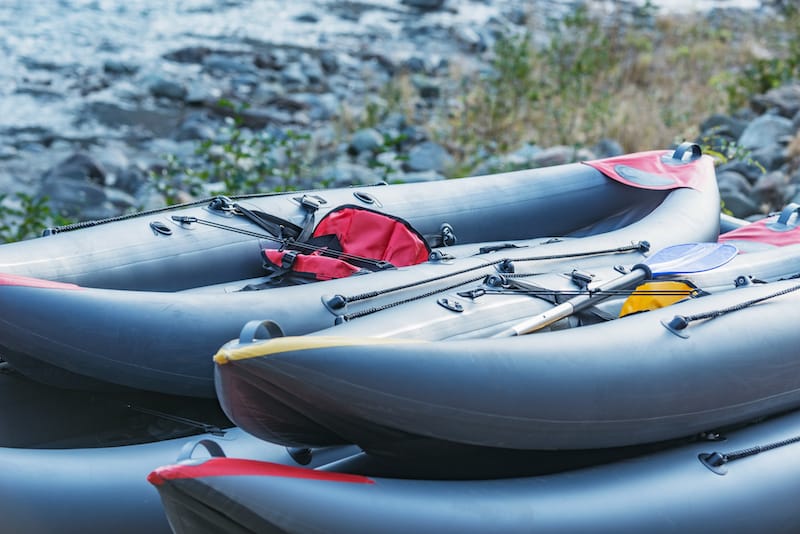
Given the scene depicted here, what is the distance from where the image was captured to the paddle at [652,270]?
2.21 m

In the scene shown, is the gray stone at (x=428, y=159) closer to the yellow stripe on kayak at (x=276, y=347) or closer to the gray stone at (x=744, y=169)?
the gray stone at (x=744, y=169)

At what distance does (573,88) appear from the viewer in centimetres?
659

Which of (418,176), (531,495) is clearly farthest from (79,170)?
(531,495)

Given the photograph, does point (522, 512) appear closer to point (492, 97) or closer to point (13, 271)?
point (13, 271)

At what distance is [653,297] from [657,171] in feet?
3.88

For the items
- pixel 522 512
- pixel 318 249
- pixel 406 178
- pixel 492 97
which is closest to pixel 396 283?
pixel 318 249

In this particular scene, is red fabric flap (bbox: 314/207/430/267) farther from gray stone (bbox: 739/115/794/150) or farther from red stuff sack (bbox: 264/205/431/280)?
gray stone (bbox: 739/115/794/150)

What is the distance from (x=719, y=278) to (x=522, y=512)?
3.50ft

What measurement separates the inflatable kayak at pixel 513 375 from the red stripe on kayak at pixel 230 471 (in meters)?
0.12

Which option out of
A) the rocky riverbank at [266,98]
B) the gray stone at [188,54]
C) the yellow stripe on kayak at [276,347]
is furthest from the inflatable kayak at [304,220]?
the gray stone at [188,54]

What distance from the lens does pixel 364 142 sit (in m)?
6.03

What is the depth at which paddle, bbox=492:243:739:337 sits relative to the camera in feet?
7.25

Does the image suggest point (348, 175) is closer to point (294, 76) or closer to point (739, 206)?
point (739, 206)

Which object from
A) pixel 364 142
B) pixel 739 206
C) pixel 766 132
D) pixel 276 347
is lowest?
pixel 364 142
